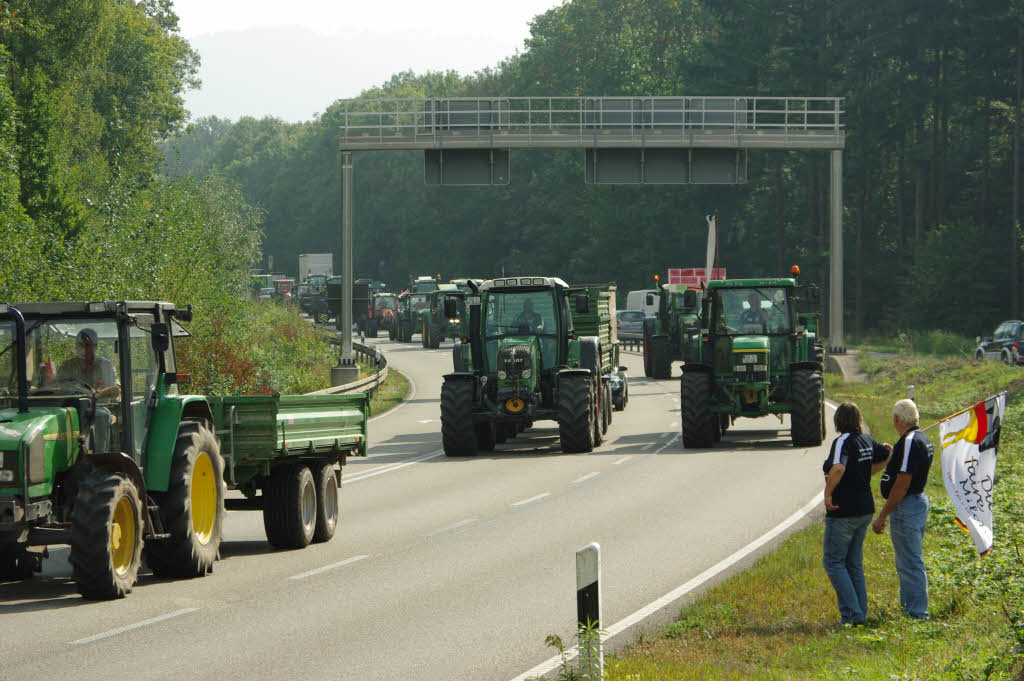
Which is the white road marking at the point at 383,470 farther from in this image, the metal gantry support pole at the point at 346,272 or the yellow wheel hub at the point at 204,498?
the metal gantry support pole at the point at 346,272

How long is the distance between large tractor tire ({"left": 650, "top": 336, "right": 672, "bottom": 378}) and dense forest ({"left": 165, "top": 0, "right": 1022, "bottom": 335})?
54.3ft

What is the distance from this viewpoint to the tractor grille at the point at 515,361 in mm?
24312

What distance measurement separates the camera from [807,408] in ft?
80.3

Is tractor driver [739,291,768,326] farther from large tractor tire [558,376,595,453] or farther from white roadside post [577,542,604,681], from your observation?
white roadside post [577,542,604,681]

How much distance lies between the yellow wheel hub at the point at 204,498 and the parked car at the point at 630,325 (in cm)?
5142

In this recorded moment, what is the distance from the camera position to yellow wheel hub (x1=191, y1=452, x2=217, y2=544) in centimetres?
1250

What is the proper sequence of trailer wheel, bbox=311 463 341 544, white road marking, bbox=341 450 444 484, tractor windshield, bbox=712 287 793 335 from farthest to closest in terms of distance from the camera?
tractor windshield, bbox=712 287 793 335, white road marking, bbox=341 450 444 484, trailer wheel, bbox=311 463 341 544

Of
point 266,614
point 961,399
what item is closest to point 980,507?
point 266,614

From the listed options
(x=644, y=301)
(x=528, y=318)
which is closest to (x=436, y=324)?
(x=644, y=301)

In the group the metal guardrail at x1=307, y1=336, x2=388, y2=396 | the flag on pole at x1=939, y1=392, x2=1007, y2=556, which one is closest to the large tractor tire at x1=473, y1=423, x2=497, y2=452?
the metal guardrail at x1=307, y1=336, x2=388, y2=396

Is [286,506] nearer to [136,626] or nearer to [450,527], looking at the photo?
[450,527]

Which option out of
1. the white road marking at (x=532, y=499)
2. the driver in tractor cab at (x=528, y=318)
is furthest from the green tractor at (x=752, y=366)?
the white road marking at (x=532, y=499)

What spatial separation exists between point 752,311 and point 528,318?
Result: 403cm

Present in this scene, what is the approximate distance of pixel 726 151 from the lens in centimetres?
4538
